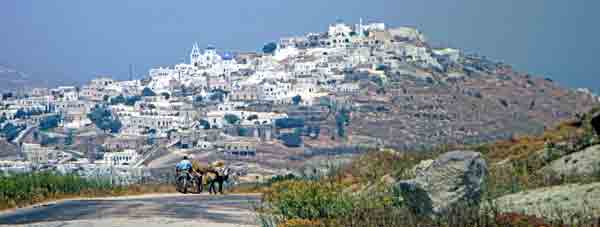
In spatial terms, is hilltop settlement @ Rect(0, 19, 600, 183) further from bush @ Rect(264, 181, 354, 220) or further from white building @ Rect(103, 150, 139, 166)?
bush @ Rect(264, 181, 354, 220)

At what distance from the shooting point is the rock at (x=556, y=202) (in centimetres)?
1256

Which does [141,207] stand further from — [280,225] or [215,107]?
[215,107]

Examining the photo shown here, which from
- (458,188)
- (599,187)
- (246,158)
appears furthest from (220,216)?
(246,158)

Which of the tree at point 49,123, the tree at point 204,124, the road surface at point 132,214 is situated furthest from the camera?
the tree at point 49,123

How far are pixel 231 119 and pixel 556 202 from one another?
127 metres

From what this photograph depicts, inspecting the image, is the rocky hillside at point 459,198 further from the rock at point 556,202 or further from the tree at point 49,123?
the tree at point 49,123

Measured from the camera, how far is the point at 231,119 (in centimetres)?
13938

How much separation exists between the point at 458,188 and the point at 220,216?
16.4ft

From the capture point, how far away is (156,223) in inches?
587

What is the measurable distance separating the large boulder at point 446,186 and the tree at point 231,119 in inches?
4912

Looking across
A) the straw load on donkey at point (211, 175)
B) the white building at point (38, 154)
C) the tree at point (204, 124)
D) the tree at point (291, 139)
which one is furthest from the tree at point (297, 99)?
the straw load on donkey at point (211, 175)

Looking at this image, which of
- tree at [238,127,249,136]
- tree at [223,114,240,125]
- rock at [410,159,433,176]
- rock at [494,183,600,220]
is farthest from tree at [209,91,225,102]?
rock at [494,183,600,220]

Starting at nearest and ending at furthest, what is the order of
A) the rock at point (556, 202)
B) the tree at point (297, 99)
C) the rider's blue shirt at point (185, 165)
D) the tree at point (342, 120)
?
the rock at point (556, 202) → the rider's blue shirt at point (185, 165) → the tree at point (342, 120) → the tree at point (297, 99)

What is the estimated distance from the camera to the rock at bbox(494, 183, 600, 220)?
41.2ft
